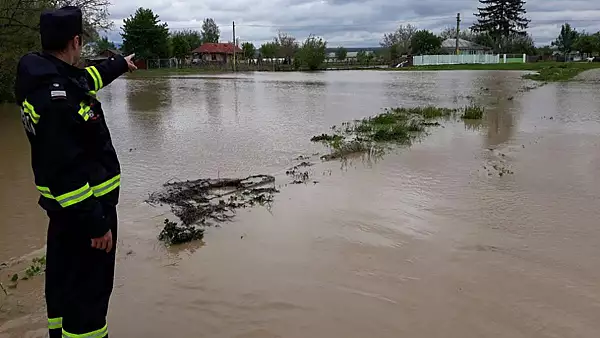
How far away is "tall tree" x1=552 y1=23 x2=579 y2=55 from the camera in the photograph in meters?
94.7

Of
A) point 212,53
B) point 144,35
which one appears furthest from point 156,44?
point 212,53

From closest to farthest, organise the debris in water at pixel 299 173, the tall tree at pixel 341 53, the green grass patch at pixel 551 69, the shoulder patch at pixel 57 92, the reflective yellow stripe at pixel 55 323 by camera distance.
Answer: the shoulder patch at pixel 57 92 → the reflective yellow stripe at pixel 55 323 → the debris in water at pixel 299 173 → the green grass patch at pixel 551 69 → the tall tree at pixel 341 53

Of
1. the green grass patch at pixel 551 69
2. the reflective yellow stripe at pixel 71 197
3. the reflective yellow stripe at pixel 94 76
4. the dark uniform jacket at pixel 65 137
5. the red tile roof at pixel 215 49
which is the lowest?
the reflective yellow stripe at pixel 71 197

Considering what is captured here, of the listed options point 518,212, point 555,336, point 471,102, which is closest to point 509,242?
point 518,212

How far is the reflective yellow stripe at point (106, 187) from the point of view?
291cm

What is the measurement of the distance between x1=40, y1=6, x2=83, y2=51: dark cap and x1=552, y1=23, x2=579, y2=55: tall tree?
330ft

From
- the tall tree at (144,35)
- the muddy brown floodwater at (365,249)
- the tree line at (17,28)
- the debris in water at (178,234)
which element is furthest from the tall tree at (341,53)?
the debris in water at (178,234)

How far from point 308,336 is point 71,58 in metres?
2.48

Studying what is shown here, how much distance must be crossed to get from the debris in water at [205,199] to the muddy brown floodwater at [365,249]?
0.18 m

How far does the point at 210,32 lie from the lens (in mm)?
113625

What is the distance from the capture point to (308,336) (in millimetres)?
4000

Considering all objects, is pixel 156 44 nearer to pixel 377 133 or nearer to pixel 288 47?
pixel 288 47

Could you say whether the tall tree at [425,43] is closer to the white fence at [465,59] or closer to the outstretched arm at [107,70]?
the white fence at [465,59]

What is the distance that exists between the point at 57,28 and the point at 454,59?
251 ft
